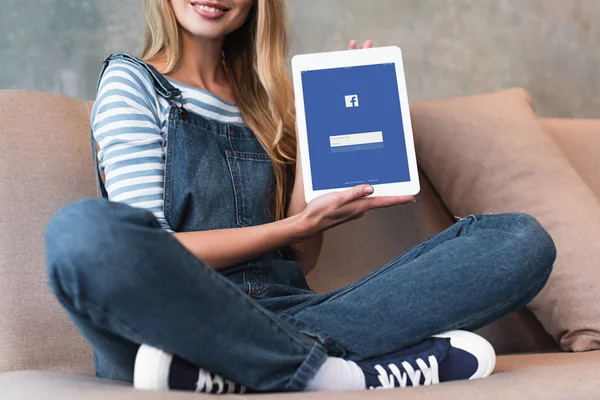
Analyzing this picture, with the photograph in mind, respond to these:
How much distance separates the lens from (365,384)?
0.97 m

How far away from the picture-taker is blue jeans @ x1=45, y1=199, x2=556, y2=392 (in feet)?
2.64

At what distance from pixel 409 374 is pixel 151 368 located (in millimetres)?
324

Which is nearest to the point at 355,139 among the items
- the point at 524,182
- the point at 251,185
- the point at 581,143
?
the point at 251,185

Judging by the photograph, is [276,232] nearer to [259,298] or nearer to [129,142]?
[259,298]

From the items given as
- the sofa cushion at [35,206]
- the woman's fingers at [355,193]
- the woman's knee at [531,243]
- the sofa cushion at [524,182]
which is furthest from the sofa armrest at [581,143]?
the sofa cushion at [35,206]

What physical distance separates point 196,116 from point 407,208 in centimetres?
51

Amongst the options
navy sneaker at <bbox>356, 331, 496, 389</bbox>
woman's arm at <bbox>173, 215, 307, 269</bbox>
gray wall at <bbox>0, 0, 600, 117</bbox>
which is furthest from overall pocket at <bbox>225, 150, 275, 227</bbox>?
gray wall at <bbox>0, 0, 600, 117</bbox>

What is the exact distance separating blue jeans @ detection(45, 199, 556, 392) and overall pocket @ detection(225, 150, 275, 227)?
143 millimetres

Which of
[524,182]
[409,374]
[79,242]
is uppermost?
[79,242]

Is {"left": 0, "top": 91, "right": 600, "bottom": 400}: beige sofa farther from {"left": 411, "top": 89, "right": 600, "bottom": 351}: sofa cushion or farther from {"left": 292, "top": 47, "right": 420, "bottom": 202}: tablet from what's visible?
{"left": 292, "top": 47, "right": 420, "bottom": 202}: tablet

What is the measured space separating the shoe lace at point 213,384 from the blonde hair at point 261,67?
18.4 inches

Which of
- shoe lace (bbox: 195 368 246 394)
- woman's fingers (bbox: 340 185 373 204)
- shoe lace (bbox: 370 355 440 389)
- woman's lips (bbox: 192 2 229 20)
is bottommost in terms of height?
shoe lace (bbox: 370 355 440 389)

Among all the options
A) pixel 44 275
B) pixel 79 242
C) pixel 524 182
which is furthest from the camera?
pixel 524 182

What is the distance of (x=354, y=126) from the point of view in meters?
1.20
